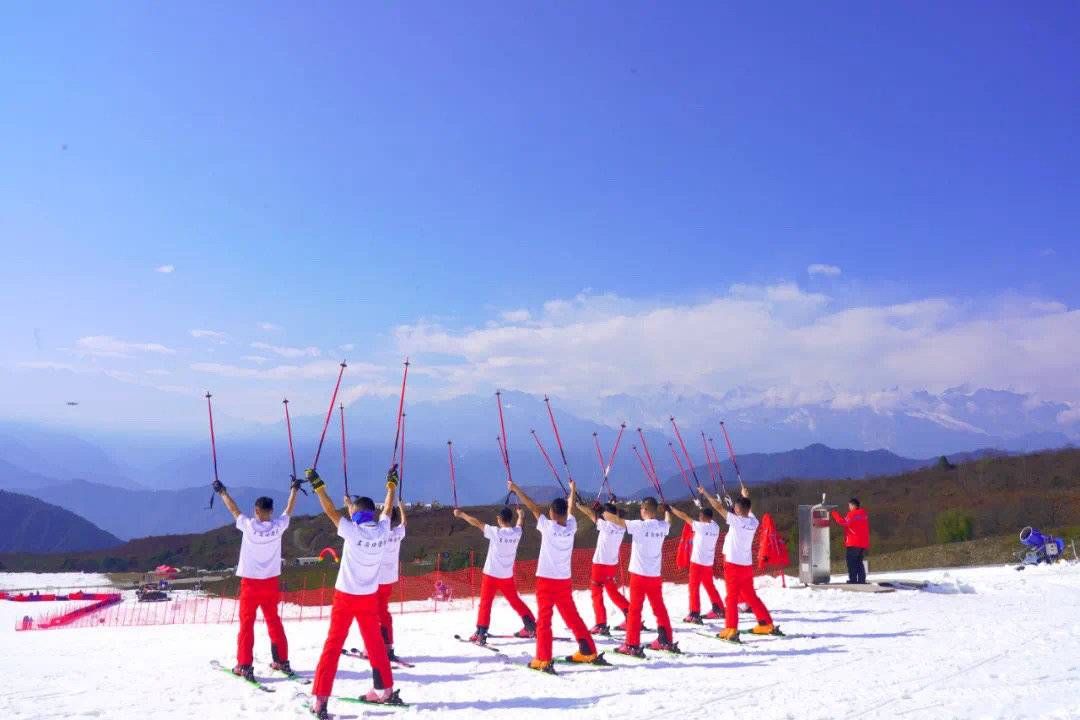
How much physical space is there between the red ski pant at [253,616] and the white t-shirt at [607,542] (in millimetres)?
4354

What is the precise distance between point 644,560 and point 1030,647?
4692mm

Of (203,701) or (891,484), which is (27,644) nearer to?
(203,701)

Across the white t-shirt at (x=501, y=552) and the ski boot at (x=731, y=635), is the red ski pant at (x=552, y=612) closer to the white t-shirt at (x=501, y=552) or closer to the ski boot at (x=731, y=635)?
the white t-shirt at (x=501, y=552)

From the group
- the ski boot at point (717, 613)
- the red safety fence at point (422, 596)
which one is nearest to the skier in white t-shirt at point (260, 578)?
the ski boot at point (717, 613)

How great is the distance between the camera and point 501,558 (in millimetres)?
11484

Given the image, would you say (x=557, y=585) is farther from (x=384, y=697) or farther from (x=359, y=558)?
(x=359, y=558)

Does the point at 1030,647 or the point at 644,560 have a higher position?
the point at 644,560

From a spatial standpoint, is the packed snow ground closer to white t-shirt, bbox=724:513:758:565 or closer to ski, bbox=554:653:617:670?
ski, bbox=554:653:617:670

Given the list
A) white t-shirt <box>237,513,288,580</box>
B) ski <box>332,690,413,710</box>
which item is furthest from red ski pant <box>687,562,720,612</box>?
white t-shirt <box>237,513,288,580</box>

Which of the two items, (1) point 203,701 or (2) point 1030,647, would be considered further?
(2) point 1030,647

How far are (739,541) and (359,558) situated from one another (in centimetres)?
562

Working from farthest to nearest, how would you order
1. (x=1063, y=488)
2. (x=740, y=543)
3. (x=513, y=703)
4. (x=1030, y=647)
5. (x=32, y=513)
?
1. (x=32, y=513)
2. (x=1063, y=488)
3. (x=740, y=543)
4. (x=1030, y=647)
5. (x=513, y=703)

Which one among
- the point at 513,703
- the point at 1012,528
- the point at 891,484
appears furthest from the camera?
the point at 891,484

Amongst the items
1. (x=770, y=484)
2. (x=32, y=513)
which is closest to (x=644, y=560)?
(x=770, y=484)
